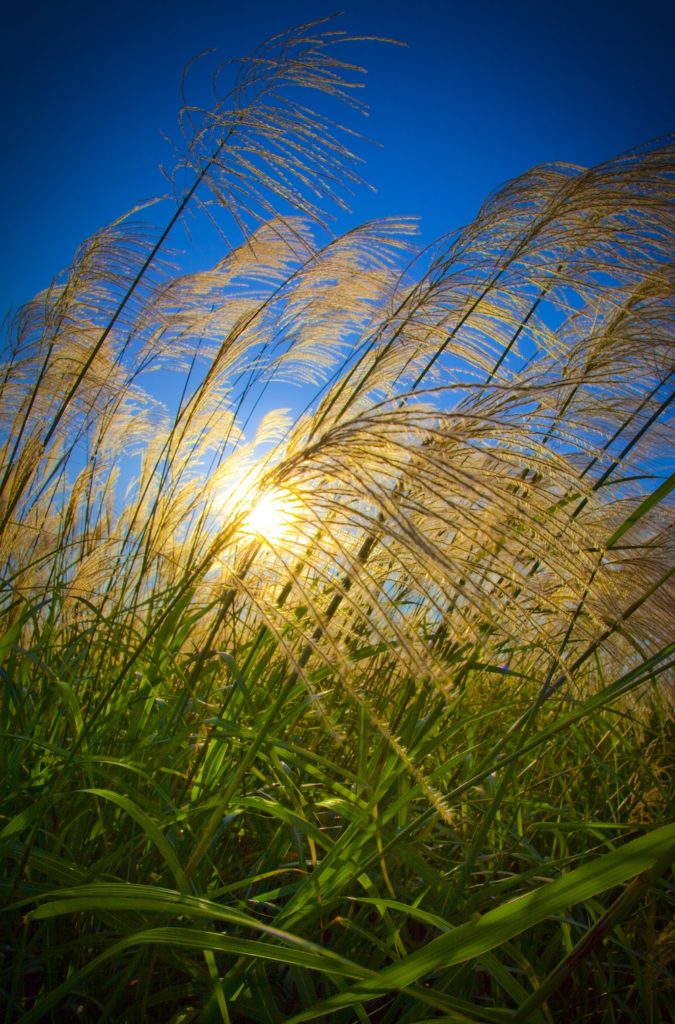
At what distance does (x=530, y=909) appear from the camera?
→ 70 cm

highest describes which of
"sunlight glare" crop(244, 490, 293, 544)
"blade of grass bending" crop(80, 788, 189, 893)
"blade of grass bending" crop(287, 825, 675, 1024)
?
"sunlight glare" crop(244, 490, 293, 544)

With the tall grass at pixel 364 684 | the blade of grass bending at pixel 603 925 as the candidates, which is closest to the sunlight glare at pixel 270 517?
the tall grass at pixel 364 684

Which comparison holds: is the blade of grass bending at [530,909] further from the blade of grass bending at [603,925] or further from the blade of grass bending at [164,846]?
the blade of grass bending at [164,846]

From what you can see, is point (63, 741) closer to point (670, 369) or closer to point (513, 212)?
point (670, 369)

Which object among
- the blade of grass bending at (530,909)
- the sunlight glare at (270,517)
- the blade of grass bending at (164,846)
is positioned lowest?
the blade of grass bending at (164,846)

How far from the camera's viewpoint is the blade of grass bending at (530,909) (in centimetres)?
65

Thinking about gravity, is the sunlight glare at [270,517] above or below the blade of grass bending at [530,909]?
above

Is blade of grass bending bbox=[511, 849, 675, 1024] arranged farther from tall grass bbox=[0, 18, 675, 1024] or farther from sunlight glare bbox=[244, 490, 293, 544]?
sunlight glare bbox=[244, 490, 293, 544]

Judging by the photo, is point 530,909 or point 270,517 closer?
point 530,909

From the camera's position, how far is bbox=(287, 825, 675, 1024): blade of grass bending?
651 millimetres

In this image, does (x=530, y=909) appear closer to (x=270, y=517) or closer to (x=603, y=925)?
Answer: (x=603, y=925)

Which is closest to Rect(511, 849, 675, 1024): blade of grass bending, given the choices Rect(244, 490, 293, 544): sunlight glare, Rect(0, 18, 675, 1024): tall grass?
Rect(0, 18, 675, 1024): tall grass

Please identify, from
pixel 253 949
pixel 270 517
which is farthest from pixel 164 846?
pixel 270 517

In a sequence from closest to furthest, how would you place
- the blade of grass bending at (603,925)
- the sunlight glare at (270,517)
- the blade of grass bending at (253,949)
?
the blade of grass bending at (603,925)
the blade of grass bending at (253,949)
the sunlight glare at (270,517)
